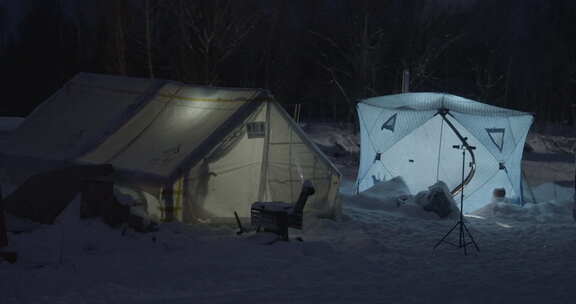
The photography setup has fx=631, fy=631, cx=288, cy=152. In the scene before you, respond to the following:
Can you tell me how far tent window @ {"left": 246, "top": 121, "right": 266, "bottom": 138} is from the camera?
995 cm

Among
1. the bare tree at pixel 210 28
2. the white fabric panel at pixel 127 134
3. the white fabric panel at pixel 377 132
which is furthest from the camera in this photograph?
the bare tree at pixel 210 28

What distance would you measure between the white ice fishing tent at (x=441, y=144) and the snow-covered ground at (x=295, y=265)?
249 centimetres

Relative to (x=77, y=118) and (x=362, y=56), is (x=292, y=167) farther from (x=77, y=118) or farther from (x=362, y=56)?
(x=362, y=56)

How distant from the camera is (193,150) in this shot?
31.2 feet

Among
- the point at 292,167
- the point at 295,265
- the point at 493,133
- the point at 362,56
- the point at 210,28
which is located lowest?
the point at 295,265

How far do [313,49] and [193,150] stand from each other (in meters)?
24.5

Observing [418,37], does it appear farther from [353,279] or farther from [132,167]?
[353,279]

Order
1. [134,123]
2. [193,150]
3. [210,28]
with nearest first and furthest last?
[193,150]
[134,123]
[210,28]

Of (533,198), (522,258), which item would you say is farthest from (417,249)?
(533,198)

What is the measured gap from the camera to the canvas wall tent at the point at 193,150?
373 inches

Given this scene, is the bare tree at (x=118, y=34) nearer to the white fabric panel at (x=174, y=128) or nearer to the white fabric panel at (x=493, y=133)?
the white fabric panel at (x=174, y=128)

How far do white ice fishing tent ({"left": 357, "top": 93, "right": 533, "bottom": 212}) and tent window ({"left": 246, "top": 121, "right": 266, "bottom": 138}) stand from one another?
3.80m

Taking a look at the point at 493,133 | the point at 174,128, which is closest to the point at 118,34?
the point at 174,128

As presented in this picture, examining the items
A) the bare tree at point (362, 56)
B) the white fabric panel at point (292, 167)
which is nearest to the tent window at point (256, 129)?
the white fabric panel at point (292, 167)
